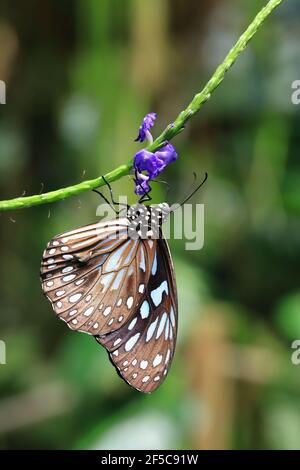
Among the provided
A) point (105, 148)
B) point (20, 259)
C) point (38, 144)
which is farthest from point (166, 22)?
point (20, 259)

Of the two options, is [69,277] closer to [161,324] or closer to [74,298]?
[74,298]

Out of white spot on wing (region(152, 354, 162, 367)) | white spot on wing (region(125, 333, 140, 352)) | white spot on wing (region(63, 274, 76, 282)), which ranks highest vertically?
white spot on wing (region(63, 274, 76, 282))

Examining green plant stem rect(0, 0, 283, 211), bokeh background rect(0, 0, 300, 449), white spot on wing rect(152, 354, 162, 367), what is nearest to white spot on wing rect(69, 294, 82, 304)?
white spot on wing rect(152, 354, 162, 367)

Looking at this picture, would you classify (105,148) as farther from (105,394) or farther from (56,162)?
(105,394)

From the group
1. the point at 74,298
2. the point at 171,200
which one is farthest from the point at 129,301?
the point at 171,200

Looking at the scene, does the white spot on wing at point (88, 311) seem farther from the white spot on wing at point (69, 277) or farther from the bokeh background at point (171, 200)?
the bokeh background at point (171, 200)

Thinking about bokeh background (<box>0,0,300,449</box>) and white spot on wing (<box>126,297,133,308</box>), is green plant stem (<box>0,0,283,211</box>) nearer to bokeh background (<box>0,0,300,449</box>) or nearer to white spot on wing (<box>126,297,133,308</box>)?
white spot on wing (<box>126,297,133,308</box>)
